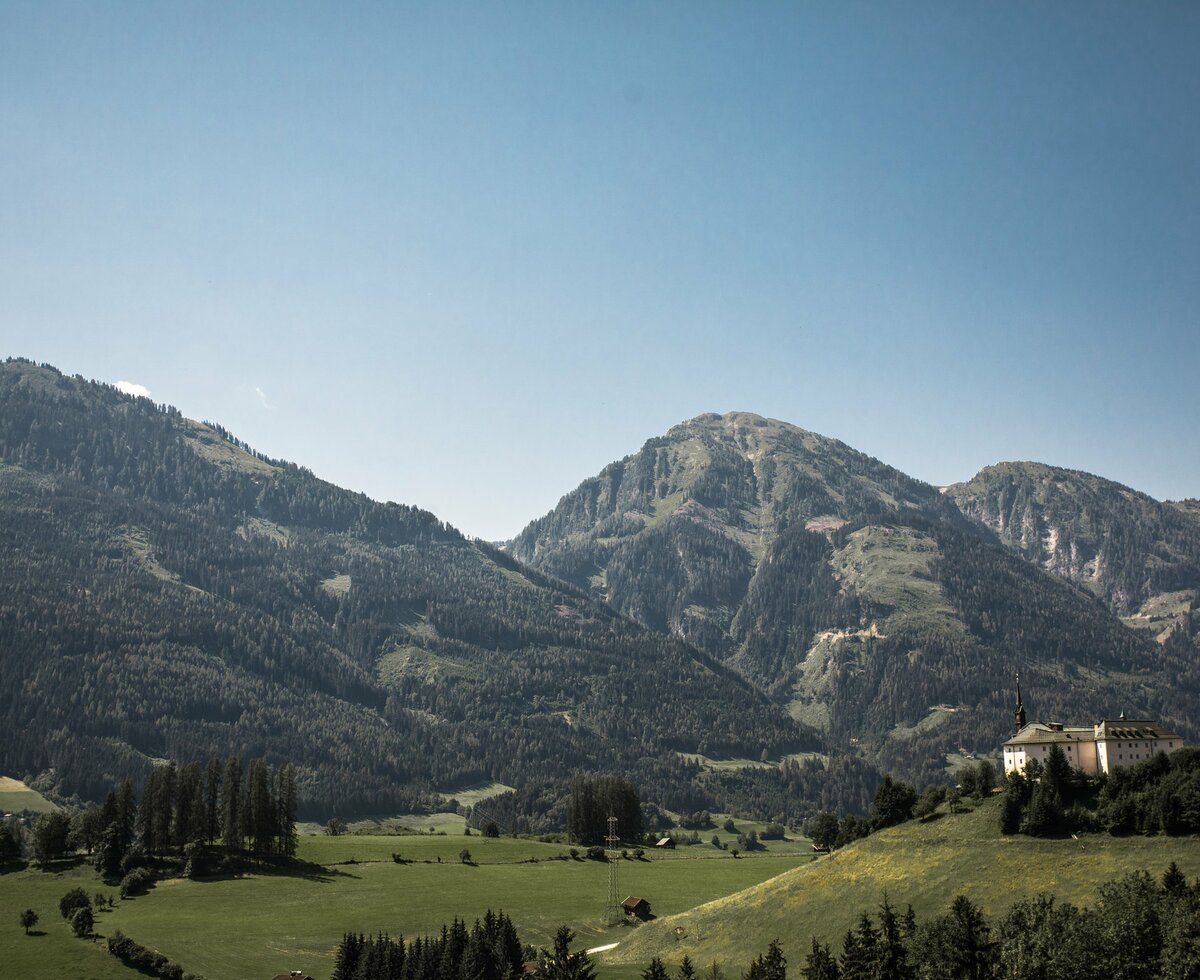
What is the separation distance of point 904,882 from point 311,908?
8669cm

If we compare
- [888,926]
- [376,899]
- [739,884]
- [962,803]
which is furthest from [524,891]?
[888,926]

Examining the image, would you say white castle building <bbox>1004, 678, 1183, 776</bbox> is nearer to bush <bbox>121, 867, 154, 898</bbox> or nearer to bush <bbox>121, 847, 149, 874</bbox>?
bush <bbox>121, 867, 154, 898</bbox>

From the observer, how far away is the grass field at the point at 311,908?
13750 cm

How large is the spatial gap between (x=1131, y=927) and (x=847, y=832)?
65.2 m

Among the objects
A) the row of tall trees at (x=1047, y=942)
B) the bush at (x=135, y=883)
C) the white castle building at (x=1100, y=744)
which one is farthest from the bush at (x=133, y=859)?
the white castle building at (x=1100, y=744)

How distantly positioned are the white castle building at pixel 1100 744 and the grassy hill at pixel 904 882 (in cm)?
1202

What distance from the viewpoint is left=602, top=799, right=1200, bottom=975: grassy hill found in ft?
386

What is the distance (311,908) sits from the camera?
16412 cm

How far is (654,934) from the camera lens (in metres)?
151

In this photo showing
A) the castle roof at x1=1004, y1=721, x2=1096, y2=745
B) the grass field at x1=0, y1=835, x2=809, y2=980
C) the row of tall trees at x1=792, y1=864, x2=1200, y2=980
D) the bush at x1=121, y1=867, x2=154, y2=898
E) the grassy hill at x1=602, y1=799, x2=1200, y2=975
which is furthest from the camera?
the bush at x1=121, y1=867, x2=154, y2=898

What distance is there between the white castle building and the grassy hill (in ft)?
39.4

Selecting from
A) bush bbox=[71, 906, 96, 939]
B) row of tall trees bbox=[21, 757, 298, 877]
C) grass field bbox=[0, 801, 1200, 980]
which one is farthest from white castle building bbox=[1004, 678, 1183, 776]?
row of tall trees bbox=[21, 757, 298, 877]

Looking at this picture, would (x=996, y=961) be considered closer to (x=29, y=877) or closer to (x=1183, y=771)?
(x=1183, y=771)

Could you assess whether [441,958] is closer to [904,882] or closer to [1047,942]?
[904,882]
